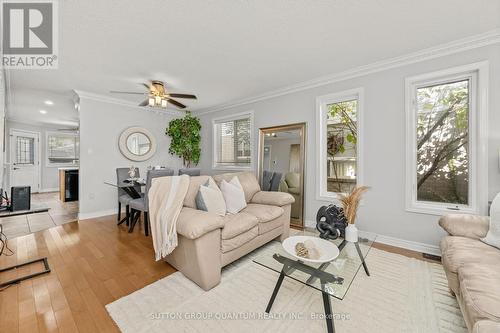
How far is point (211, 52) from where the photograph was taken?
2.48m

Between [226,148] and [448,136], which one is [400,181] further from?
[226,148]

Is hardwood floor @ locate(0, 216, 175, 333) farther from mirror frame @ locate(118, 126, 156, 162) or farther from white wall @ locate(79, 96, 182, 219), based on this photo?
mirror frame @ locate(118, 126, 156, 162)

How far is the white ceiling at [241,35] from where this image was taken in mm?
1738

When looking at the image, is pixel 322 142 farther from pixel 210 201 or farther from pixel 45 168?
pixel 45 168

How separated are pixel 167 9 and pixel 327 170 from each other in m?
2.98

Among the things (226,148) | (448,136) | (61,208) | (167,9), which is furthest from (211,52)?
(61,208)

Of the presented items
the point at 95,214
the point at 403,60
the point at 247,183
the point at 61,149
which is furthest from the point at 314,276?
the point at 61,149

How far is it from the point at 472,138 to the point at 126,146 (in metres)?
→ 5.77

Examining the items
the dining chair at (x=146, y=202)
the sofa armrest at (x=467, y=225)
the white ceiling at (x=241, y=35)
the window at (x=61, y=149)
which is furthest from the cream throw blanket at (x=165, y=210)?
the window at (x=61, y=149)

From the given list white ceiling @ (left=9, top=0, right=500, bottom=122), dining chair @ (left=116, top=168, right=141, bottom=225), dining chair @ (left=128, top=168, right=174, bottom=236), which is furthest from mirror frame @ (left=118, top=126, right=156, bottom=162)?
dining chair @ (left=128, top=168, right=174, bottom=236)

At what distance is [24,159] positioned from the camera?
6.60m

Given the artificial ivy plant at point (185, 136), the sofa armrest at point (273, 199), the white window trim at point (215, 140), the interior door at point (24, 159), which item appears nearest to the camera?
the sofa armrest at point (273, 199)

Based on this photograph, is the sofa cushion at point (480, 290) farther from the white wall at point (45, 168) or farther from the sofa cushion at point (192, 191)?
the white wall at point (45, 168)

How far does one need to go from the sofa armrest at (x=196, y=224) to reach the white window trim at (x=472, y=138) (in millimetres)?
2491
